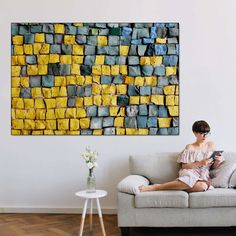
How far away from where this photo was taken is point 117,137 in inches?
186

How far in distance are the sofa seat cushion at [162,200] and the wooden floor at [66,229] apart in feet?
1.47

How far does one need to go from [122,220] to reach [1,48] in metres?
2.56

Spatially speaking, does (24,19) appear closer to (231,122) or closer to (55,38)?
(55,38)

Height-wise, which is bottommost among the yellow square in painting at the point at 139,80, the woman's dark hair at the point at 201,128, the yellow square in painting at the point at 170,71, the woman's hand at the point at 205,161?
the woman's hand at the point at 205,161

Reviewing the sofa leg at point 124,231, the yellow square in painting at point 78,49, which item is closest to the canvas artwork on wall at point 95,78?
the yellow square in painting at point 78,49

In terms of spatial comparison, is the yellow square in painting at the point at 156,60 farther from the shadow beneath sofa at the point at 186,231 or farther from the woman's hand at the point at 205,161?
the shadow beneath sofa at the point at 186,231

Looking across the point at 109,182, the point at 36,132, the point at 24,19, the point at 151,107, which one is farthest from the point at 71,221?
the point at 24,19

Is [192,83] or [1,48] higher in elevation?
[1,48]

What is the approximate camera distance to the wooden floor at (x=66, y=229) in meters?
3.95

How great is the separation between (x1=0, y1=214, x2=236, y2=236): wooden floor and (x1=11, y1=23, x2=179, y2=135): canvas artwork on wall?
1.03 metres

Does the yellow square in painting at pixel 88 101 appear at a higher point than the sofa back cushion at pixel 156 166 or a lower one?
higher

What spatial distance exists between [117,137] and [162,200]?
4.06 ft

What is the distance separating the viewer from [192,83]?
4672 mm

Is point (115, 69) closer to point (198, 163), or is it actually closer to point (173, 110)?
point (173, 110)
